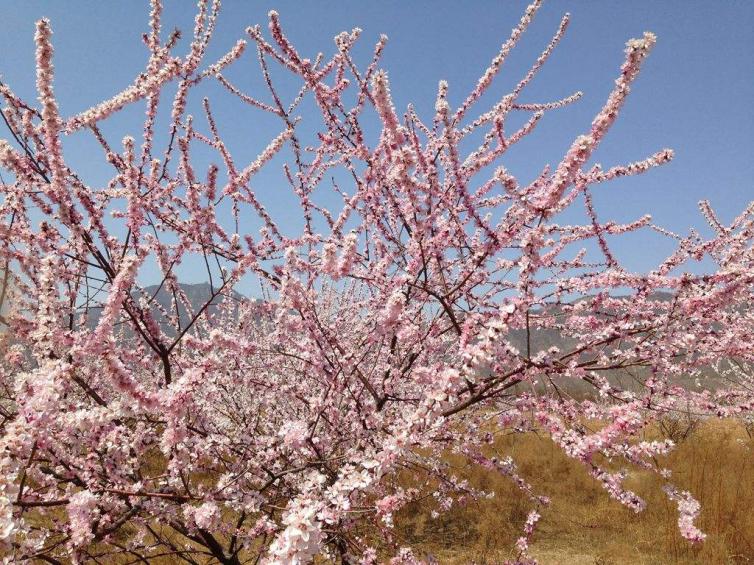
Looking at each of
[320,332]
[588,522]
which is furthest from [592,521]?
[320,332]

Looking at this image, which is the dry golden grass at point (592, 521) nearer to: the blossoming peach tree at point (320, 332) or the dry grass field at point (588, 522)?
the dry grass field at point (588, 522)

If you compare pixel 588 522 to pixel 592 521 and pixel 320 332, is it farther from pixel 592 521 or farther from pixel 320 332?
pixel 320 332

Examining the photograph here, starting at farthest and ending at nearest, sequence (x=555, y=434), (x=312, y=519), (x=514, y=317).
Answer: (x=555, y=434) < (x=514, y=317) < (x=312, y=519)

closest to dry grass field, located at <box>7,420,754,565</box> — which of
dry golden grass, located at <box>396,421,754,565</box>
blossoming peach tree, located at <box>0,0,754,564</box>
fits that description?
dry golden grass, located at <box>396,421,754,565</box>

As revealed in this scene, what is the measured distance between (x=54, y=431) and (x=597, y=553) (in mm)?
7659

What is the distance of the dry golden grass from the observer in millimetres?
6820

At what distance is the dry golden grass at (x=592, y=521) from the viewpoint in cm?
682

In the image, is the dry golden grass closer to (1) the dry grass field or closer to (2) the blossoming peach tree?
(1) the dry grass field

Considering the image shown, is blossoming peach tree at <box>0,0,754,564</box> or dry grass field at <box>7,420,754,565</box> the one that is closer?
blossoming peach tree at <box>0,0,754,564</box>

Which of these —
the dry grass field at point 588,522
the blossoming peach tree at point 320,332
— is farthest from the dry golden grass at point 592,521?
the blossoming peach tree at point 320,332

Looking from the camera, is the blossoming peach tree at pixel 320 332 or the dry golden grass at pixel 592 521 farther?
the dry golden grass at pixel 592 521

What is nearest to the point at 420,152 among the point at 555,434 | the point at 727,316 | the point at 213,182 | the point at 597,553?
the point at 213,182

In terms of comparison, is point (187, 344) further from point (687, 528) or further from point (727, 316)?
point (727, 316)

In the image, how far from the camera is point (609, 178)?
2.75 metres
